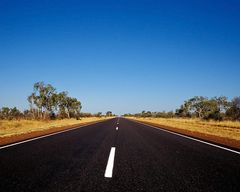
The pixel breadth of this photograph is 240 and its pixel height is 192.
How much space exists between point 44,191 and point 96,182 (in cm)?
89

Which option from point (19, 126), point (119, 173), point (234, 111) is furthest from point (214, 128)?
point (234, 111)

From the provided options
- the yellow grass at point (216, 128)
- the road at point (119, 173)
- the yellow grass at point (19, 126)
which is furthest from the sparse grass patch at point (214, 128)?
the yellow grass at point (19, 126)

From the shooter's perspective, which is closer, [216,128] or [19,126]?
[216,128]

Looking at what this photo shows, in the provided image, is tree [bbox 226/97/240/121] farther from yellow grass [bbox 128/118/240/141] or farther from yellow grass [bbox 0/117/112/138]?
yellow grass [bbox 0/117/112/138]

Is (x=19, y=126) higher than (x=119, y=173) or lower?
lower

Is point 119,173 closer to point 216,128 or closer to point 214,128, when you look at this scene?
point 214,128

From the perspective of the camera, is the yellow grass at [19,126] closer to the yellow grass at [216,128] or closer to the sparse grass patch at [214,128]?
the sparse grass patch at [214,128]

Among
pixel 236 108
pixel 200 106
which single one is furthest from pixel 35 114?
pixel 200 106

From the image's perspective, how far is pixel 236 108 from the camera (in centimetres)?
6081

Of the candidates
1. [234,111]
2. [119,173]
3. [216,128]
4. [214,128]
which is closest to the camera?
[119,173]

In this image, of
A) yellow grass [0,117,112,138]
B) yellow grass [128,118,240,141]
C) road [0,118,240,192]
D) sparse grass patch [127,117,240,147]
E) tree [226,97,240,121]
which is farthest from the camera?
tree [226,97,240,121]

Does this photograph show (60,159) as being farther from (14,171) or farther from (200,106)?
(200,106)

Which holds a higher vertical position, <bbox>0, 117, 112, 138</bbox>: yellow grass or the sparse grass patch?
<bbox>0, 117, 112, 138</bbox>: yellow grass

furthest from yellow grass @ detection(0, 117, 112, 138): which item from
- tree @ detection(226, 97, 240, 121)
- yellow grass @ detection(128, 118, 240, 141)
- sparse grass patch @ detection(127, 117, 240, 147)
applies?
tree @ detection(226, 97, 240, 121)
